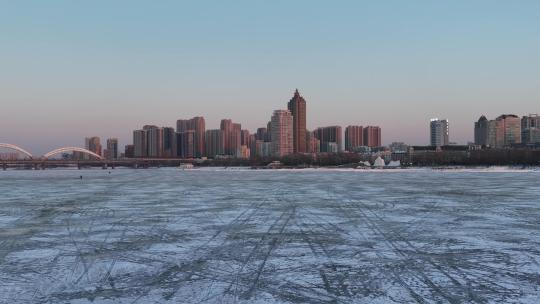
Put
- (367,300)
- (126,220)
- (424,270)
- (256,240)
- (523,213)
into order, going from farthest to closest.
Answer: (523,213) < (126,220) < (256,240) < (424,270) < (367,300)

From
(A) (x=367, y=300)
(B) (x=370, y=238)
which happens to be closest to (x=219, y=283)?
(A) (x=367, y=300)

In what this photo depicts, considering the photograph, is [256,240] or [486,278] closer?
[486,278]

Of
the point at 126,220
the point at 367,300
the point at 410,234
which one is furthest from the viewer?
the point at 126,220

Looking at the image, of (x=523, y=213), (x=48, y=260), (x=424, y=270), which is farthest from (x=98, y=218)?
(x=523, y=213)

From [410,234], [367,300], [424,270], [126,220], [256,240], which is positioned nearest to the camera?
[367,300]

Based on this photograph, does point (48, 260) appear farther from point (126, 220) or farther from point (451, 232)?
point (451, 232)

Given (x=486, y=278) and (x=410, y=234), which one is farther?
(x=410, y=234)

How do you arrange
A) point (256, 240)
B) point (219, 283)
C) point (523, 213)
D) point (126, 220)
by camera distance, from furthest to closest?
point (523, 213) → point (126, 220) → point (256, 240) → point (219, 283)

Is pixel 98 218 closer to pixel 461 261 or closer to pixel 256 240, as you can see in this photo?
pixel 256 240

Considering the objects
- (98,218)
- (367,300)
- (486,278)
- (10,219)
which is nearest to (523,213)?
(486,278)
